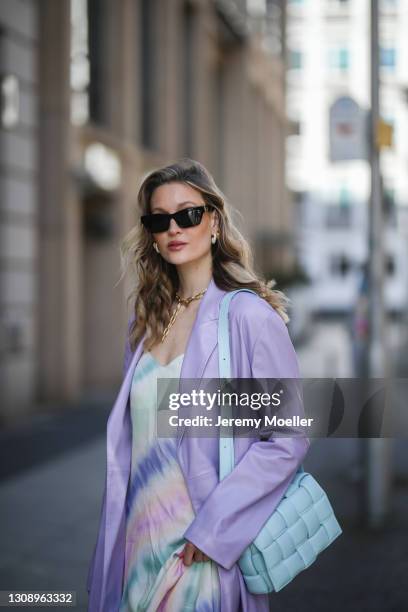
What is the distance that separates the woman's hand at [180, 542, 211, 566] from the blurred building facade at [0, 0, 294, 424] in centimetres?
520

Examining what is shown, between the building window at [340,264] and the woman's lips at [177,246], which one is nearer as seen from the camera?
the woman's lips at [177,246]

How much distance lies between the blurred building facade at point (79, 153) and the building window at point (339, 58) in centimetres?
2836

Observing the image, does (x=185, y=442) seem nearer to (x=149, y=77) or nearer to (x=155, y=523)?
(x=155, y=523)

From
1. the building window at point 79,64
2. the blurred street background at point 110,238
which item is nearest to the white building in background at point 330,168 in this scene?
the blurred street background at point 110,238

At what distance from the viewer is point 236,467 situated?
2225 millimetres

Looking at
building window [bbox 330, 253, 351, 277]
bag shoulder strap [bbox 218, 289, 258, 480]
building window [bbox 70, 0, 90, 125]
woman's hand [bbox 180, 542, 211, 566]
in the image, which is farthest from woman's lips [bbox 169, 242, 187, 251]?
building window [bbox 330, 253, 351, 277]

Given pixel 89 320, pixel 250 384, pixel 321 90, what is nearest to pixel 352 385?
pixel 250 384

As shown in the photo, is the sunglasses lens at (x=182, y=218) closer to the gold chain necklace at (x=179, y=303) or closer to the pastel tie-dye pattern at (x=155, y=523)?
the gold chain necklace at (x=179, y=303)

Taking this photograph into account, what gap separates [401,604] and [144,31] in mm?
13933

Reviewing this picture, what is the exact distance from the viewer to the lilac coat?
7.21ft

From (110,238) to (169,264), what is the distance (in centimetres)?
1136

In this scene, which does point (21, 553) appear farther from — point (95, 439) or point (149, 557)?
point (95, 439)

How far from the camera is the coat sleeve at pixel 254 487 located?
7.18ft

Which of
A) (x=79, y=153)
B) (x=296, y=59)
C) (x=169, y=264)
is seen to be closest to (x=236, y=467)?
(x=169, y=264)
